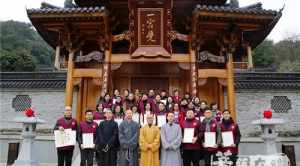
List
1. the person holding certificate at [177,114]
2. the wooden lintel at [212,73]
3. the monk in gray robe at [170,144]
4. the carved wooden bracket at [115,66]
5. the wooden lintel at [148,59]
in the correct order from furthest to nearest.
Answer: the carved wooden bracket at [115,66] < the wooden lintel at [212,73] < the wooden lintel at [148,59] < the person holding certificate at [177,114] < the monk in gray robe at [170,144]

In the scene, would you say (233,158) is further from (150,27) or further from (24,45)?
(24,45)

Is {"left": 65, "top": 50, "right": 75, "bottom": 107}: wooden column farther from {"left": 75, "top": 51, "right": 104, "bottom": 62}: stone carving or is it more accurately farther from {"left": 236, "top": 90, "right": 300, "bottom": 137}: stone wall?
{"left": 236, "top": 90, "right": 300, "bottom": 137}: stone wall

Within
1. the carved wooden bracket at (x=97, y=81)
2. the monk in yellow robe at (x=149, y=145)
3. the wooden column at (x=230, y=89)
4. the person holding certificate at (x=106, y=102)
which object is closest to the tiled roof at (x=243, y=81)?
the wooden column at (x=230, y=89)

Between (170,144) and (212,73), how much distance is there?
4545 mm

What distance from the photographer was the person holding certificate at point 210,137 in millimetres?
7453

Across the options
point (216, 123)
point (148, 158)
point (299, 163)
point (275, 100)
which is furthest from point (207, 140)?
point (275, 100)

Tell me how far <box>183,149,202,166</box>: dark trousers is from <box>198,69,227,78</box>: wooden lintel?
3956 millimetres

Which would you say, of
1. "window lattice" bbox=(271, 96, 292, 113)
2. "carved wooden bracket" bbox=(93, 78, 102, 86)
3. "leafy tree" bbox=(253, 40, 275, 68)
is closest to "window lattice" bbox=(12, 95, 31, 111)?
"carved wooden bracket" bbox=(93, 78, 102, 86)

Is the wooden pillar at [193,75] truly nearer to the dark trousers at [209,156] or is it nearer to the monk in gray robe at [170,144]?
the dark trousers at [209,156]

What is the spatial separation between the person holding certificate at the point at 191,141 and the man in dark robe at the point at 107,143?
154cm

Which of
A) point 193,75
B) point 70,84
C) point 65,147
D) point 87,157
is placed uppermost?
point 193,75

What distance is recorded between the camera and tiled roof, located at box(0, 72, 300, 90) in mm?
14859

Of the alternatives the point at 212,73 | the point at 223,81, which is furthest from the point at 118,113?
the point at 223,81

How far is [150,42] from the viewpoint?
36.1 ft
